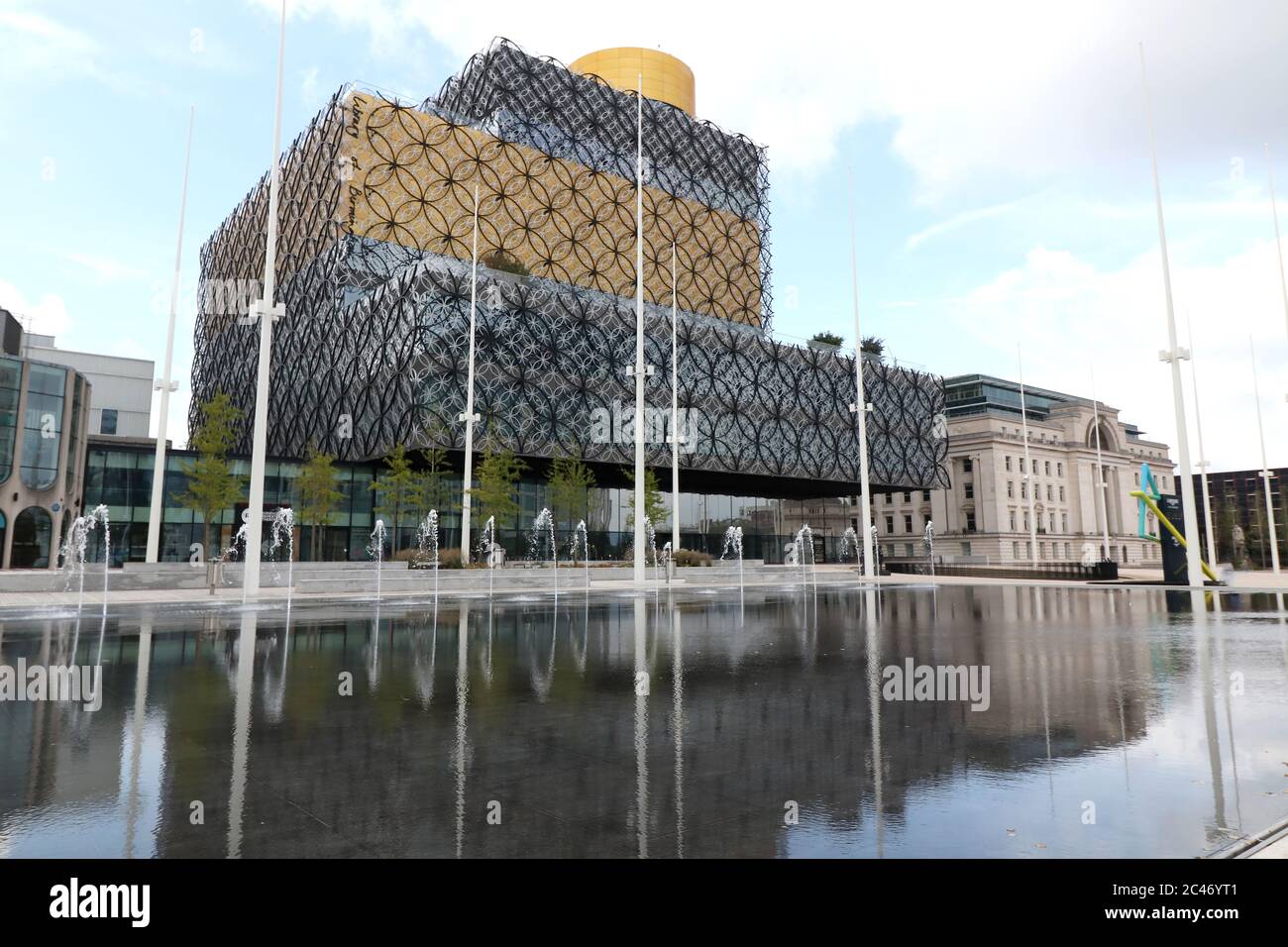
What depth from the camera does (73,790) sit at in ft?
17.0

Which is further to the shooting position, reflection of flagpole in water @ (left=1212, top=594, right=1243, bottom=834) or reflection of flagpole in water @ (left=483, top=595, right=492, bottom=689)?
reflection of flagpole in water @ (left=483, top=595, right=492, bottom=689)

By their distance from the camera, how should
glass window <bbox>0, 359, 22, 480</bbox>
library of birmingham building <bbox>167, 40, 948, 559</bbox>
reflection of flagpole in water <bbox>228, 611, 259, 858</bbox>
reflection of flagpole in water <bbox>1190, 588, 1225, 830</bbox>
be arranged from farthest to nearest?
library of birmingham building <bbox>167, 40, 948, 559</bbox> < glass window <bbox>0, 359, 22, 480</bbox> < reflection of flagpole in water <bbox>1190, 588, 1225, 830</bbox> < reflection of flagpole in water <bbox>228, 611, 259, 858</bbox>

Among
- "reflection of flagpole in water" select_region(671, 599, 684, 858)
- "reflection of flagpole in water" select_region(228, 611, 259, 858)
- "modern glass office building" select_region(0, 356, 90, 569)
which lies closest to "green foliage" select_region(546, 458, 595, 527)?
"modern glass office building" select_region(0, 356, 90, 569)

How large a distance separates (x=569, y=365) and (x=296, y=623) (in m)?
36.9

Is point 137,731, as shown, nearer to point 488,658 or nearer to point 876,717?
point 488,658

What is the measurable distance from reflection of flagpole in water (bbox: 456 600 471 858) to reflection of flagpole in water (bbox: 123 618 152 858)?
1.66 metres

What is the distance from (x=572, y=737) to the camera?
669 centimetres

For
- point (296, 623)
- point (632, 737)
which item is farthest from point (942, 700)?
point (296, 623)

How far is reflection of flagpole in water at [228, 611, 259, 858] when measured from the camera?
14.3 feet

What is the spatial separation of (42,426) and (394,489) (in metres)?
20.6

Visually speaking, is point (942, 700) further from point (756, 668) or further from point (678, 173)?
point (678, 173)

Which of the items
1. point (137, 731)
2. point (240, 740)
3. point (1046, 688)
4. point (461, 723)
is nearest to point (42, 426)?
point (137, 731)

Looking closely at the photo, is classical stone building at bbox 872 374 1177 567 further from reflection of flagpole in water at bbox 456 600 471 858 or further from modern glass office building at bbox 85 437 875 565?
reflection of flagpole in water at bbox 456 600 471 858

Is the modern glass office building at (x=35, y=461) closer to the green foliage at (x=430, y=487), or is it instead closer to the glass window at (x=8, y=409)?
the glass window at (x=8, y=409)
